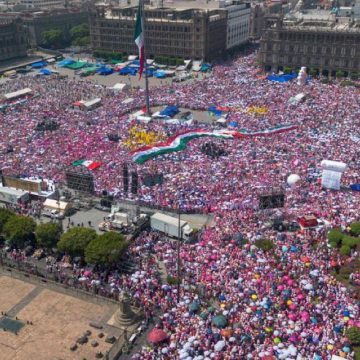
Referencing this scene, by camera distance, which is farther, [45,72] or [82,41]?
[82,41]

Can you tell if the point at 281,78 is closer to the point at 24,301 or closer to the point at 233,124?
the point at 233,124

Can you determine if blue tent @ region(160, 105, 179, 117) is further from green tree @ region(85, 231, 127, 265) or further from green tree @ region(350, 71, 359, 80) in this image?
green tree @ region(350, 71, 359, 80)

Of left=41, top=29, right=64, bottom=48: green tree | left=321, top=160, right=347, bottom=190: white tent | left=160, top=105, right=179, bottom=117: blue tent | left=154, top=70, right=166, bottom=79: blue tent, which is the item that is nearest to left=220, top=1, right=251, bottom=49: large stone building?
left=154, top=70, right=166, bottom=79: blue tent

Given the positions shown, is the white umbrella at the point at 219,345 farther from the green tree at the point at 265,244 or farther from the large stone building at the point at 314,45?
the large stone building at the point at 314,45

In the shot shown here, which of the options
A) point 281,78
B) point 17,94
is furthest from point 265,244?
point 17,94

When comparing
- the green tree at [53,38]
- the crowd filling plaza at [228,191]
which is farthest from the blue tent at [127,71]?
the green tree at [53,38]

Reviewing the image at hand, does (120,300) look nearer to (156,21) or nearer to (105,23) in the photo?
(156,21)
